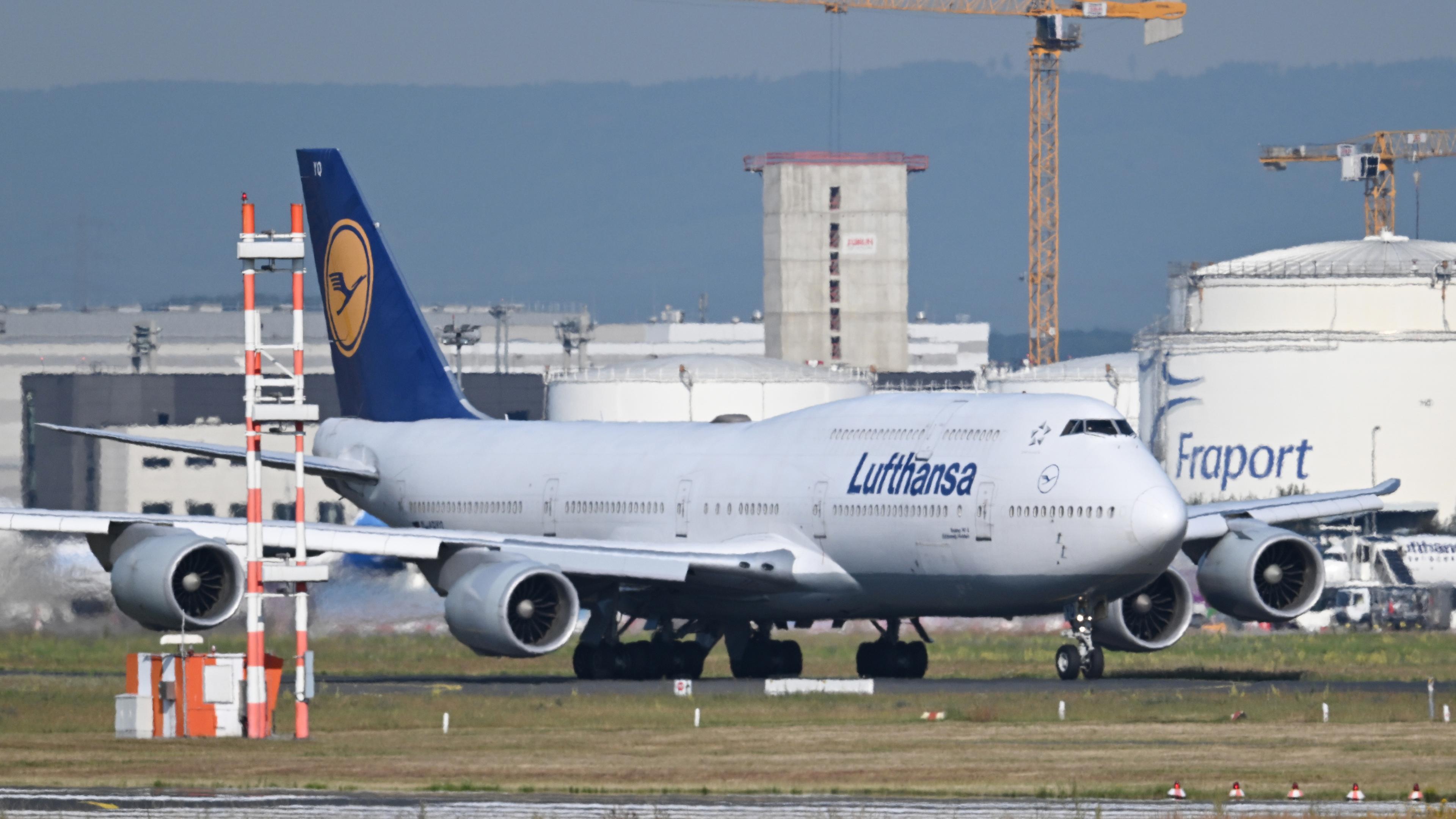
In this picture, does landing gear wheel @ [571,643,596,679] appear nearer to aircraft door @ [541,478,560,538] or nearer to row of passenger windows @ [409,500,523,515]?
aircraft door @ [541,478,560,538]

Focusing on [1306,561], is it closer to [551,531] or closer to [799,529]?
[799,529]

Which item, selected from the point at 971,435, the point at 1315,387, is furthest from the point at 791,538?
the point at 1315,387

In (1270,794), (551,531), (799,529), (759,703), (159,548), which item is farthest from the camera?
(551,531)

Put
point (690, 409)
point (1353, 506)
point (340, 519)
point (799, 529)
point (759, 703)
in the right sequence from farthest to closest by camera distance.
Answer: point (340, 519) < point (690, 409) < point (1353, 506) < point (799, 529) < point (759, 703)

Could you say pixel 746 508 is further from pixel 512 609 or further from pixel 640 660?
pixel 512 609

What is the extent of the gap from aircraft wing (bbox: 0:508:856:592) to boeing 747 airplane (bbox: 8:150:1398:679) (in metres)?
0.05

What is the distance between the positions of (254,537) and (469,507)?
1941 cm

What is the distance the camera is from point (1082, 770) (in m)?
25.5

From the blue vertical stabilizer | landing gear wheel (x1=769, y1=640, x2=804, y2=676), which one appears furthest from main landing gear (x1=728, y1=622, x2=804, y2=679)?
the blue vertical stabilizer

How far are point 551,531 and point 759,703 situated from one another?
13.8m

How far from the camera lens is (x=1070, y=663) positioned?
39938mm

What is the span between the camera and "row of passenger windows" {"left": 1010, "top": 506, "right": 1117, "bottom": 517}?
37906mm

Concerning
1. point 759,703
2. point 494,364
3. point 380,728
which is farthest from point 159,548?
point 494,364

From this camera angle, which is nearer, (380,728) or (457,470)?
(380,728)
